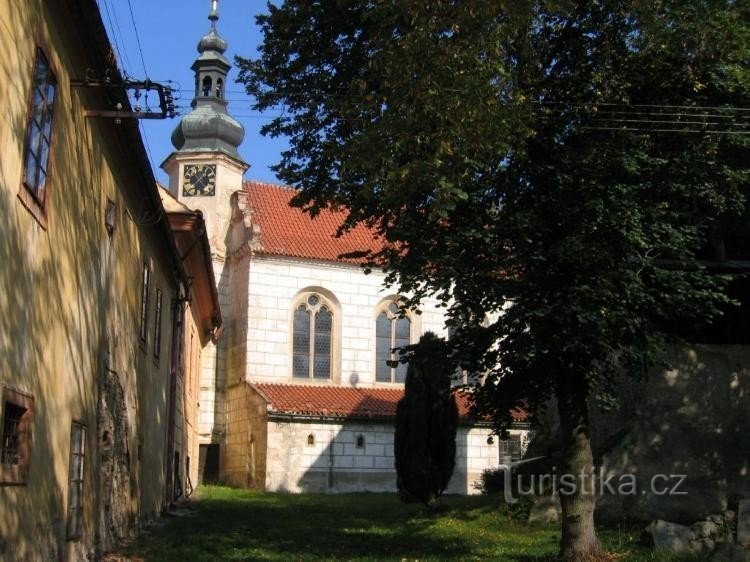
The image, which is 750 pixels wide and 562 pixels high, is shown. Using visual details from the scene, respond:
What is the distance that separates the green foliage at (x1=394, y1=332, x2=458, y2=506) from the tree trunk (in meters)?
8.10

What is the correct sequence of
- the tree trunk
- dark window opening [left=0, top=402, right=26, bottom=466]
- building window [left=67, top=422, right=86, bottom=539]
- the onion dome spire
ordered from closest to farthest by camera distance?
dark window opening [left=0, top=402, right=26, bottom=466] → building window [left=67, top=422, right=86, bottom=539] → the tree trunk → the onion dome spire

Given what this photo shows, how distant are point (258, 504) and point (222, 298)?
12.4 m

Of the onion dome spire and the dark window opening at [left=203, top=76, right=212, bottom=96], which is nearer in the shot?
the onion dome spire

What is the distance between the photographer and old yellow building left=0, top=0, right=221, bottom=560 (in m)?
7.18

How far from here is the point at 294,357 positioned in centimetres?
3269

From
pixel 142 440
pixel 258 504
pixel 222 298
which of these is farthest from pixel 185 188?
pixel 142 440

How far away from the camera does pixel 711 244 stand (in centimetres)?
1764

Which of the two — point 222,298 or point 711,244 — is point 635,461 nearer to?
point 711,244

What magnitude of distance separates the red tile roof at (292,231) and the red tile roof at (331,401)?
15.4 feet

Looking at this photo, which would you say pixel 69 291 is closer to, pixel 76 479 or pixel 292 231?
pixel 76 479

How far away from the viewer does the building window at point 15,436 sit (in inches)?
279

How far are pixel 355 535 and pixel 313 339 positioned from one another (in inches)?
705

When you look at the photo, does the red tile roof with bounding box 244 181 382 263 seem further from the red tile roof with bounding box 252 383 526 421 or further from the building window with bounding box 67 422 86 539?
the building window with bounding box 67 422 86 539

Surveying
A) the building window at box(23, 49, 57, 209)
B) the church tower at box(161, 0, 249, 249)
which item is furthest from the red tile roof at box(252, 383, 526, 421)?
the building window at box(23, 49, 57, 209)
